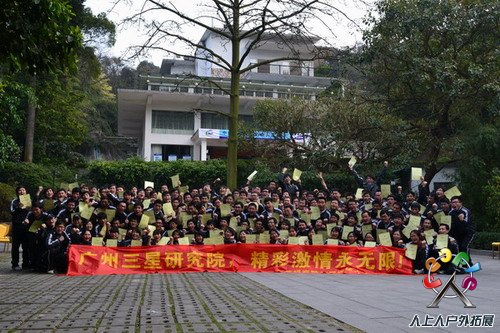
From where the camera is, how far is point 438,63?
60.0 feet

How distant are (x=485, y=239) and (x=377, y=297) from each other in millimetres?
11921

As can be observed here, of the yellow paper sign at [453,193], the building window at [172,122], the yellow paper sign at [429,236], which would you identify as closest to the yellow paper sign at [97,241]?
Result: the yellow paper sign at [429,236]

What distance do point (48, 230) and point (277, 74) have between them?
29235 mm

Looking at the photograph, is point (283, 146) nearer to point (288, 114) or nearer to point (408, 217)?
point (288, 114)

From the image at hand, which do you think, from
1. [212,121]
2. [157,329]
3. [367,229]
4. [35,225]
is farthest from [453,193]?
[212,121]

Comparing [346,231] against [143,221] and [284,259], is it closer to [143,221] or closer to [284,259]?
[284,259]

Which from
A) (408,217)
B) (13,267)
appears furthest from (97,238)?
(408,217)

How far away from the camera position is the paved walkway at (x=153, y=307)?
5.65m

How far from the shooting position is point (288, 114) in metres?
24.9

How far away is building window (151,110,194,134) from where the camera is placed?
35656 mm

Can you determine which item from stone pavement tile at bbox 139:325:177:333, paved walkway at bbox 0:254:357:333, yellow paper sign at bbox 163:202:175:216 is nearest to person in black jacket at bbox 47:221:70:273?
paved walkway at bbox 0:254:357:333

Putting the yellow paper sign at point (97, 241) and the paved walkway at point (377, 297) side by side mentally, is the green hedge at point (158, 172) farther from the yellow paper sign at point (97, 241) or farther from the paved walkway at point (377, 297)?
the paved walkway at point (377, 297)

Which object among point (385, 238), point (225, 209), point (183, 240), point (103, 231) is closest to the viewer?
point (183, 240)

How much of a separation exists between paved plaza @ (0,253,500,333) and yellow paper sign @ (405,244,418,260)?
3.04 feet
